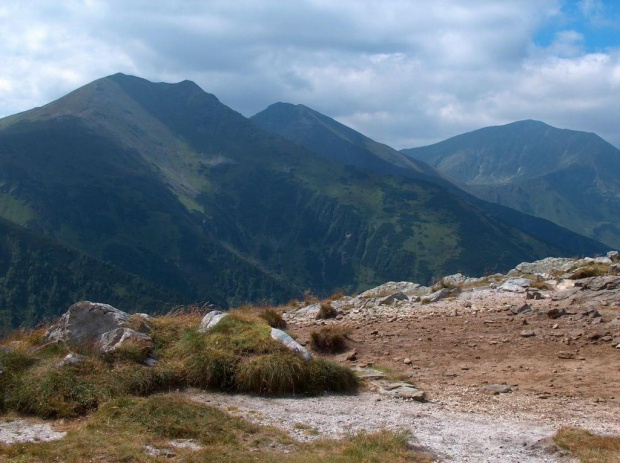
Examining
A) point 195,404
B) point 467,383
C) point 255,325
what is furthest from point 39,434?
point 467,383

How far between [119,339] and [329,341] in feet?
15.8

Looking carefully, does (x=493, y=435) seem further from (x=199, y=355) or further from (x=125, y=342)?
(x=125, y=342)

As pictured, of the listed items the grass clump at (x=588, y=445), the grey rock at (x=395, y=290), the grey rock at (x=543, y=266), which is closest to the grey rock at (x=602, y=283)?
the grey rock at (x=395, y=290)

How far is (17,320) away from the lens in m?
143

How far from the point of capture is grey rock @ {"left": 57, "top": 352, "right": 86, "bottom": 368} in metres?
11.1

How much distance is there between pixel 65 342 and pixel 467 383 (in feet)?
26.7

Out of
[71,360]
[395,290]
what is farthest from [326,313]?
[71,360]

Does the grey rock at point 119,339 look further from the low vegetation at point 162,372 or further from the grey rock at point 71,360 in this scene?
the grey rock at point 71,360

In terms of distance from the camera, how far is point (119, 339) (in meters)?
12.4

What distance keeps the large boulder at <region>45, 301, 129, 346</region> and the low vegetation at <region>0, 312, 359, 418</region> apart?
0.32m

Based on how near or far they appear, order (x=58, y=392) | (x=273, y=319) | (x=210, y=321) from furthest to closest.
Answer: (x=273, y=319)
(x=210, y=321)
(x=58, y=392)

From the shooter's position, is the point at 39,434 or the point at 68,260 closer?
the point at 39,434

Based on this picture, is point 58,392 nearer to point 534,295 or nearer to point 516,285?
point 534,295

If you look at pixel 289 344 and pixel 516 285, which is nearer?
pixel 289 344
